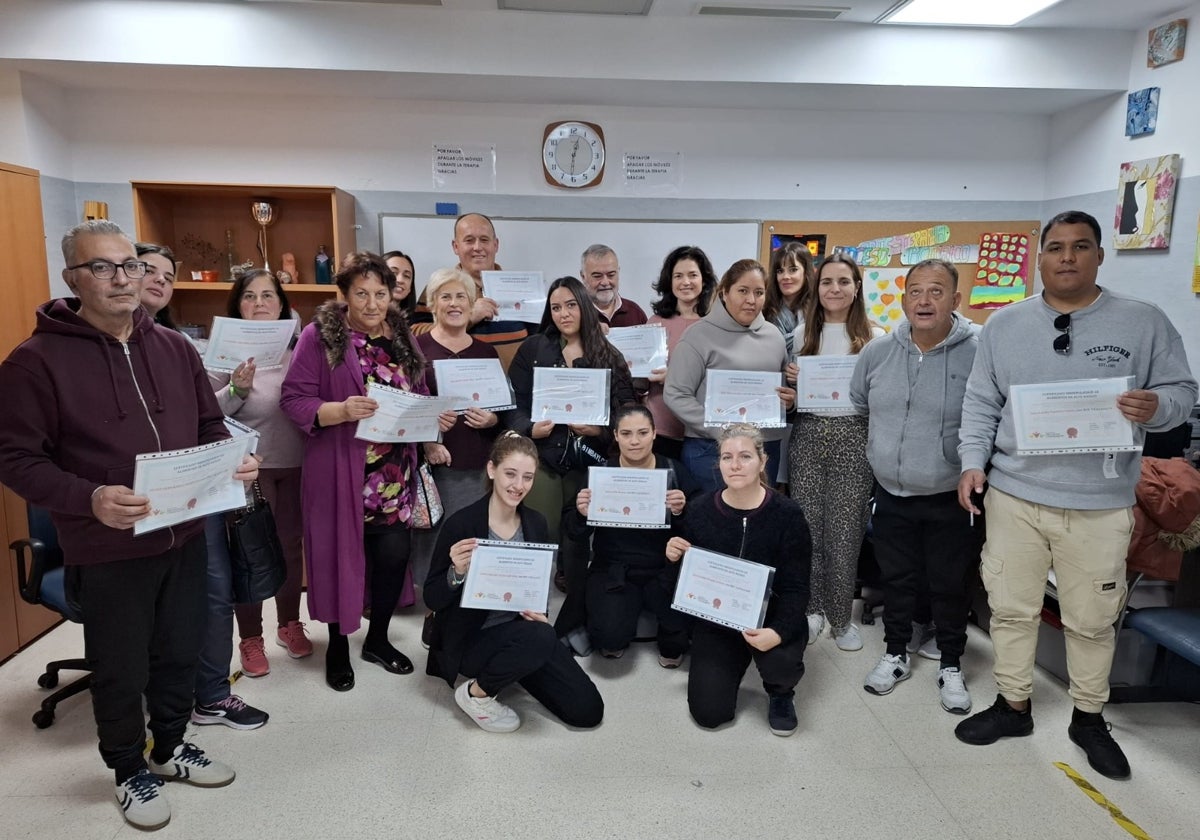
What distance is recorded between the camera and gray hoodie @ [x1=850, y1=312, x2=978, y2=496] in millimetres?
2684

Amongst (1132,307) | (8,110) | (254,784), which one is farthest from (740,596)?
(8,110)

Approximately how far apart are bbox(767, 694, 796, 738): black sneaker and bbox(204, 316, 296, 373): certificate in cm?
240

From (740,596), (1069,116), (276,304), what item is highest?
(1069,116)

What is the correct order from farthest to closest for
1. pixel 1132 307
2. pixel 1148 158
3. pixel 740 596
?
1. pixel 1148 158
2. pixel 740 596
3. pixel 1132 307

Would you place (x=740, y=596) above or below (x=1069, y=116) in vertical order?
below

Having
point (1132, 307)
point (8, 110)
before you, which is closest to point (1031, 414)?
point (1132, 307)

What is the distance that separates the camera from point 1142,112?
408 centimetres

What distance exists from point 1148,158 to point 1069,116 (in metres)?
0.77

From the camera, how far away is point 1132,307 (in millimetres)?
2232

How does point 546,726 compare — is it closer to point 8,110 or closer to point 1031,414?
point 1031,414

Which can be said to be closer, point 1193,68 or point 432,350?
point 432,350

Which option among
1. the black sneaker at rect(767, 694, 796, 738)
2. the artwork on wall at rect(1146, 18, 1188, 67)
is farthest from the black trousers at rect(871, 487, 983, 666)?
the artwork on wall at rect(1146, 18, 1188, 67)

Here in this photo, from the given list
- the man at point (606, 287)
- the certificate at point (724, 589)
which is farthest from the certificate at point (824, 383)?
the man at point (606, 287)

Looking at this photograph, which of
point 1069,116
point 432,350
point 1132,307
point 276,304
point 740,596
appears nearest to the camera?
point 1132,307
